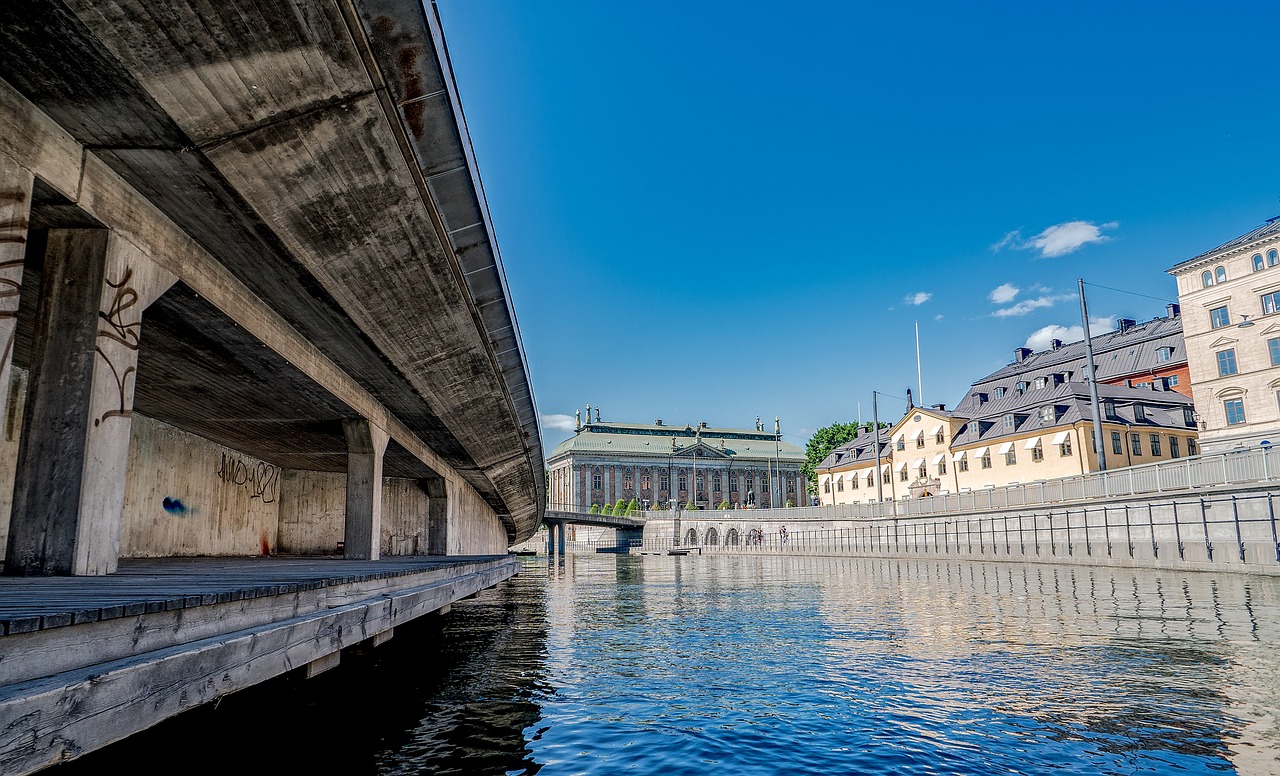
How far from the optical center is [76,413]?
8.20 m

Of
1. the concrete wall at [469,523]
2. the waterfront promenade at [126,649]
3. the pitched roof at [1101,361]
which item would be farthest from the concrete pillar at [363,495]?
the pitched roof at [1101,361]

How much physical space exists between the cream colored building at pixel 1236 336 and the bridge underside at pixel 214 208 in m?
61.8

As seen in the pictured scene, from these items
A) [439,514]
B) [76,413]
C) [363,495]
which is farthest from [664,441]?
[76,413]

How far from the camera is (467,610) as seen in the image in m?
27.0

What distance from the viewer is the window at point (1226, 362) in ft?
189

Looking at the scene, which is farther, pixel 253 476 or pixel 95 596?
pixel 253 476

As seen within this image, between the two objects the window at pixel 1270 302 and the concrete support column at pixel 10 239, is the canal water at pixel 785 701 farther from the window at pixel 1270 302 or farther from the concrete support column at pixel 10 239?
the window at pixel 1270 302

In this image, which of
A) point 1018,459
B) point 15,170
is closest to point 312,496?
point 15,170

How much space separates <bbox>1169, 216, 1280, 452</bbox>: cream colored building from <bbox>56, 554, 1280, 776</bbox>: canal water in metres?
45.6

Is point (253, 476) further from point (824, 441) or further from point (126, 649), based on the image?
point (824, 441)

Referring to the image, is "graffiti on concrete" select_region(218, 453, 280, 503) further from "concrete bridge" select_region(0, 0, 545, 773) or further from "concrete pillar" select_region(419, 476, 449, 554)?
"concrete bridge" select_region(0, 0, 545, 773)

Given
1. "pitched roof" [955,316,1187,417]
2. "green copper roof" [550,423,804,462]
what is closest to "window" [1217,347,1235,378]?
"pitched roof" [955,316,1187,417]

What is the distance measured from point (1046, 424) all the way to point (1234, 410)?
43.5ft

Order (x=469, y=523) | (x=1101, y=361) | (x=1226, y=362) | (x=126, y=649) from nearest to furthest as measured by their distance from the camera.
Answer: (x=126, y=649) < (x=469, y=523) < (x=1226, y=362) < (x=1101, y=361)
